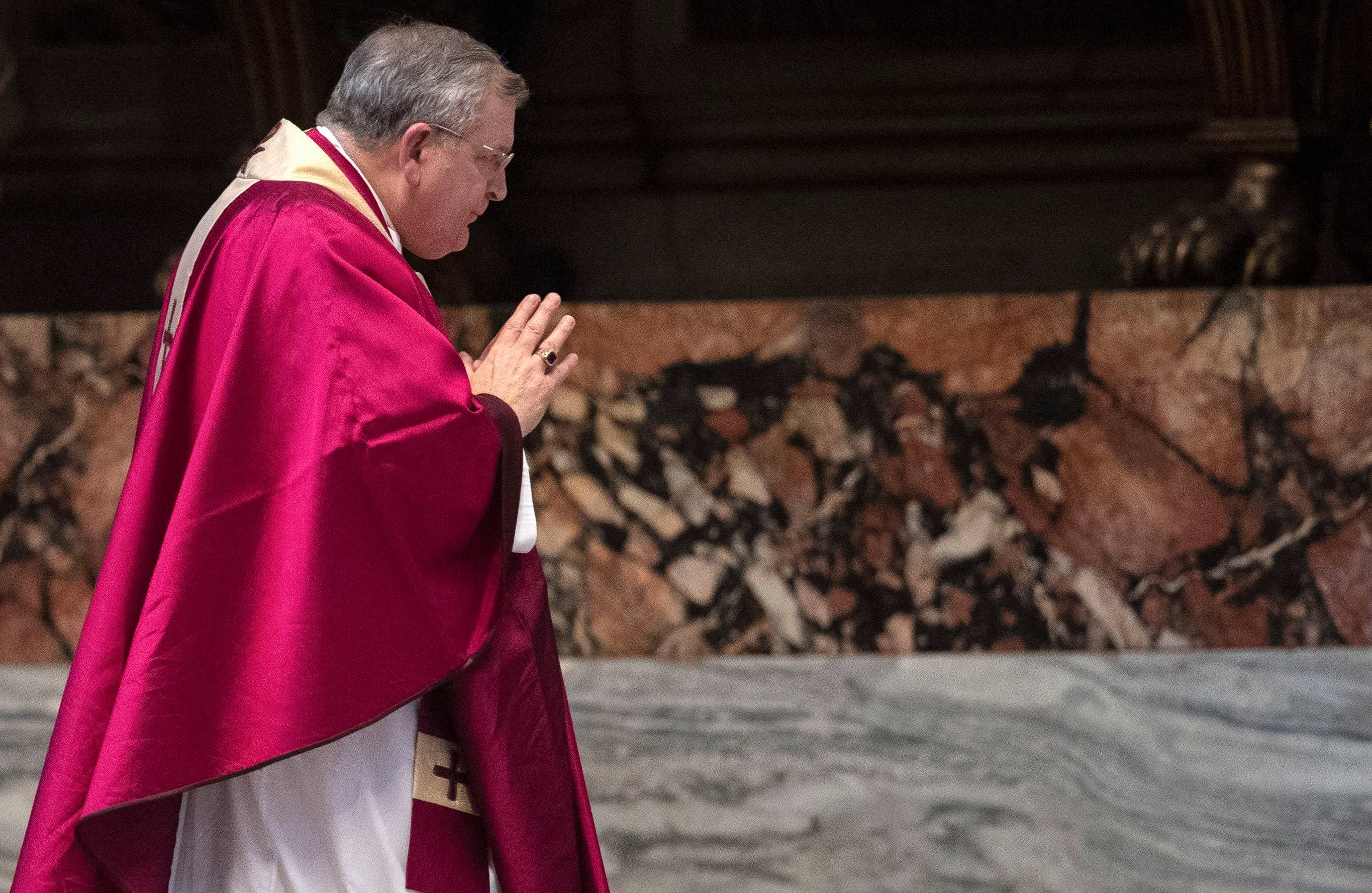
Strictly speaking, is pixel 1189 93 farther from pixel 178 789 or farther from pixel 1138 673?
pixel 178 789

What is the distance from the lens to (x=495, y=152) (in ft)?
6.59

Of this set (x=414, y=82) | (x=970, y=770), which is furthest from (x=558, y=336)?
(x=970, y=770)

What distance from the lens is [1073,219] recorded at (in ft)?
12.5

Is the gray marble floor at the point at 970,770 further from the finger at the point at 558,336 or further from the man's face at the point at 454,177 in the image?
the man's face at the point at 454,177

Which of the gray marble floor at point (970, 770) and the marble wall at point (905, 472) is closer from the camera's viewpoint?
the gray marble floor at point (970, 770)

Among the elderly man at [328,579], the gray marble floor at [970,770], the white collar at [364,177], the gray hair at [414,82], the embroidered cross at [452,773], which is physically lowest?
the gray marble floor at [970,770]

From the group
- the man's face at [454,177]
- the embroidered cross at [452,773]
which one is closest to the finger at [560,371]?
the man's face at [454,177]

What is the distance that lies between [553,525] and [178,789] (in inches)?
72.7

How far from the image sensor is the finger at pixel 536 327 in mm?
2035

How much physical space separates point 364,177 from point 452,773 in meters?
0.83

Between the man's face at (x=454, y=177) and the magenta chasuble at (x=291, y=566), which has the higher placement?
the man's face at (x=454, y=177)

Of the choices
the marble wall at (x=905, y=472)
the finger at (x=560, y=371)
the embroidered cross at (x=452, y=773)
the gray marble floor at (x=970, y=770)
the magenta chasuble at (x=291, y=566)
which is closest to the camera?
the magenta chasuble at (x=291, y=566)

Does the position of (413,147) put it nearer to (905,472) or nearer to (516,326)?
(516,326)

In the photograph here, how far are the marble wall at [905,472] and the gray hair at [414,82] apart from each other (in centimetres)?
156
